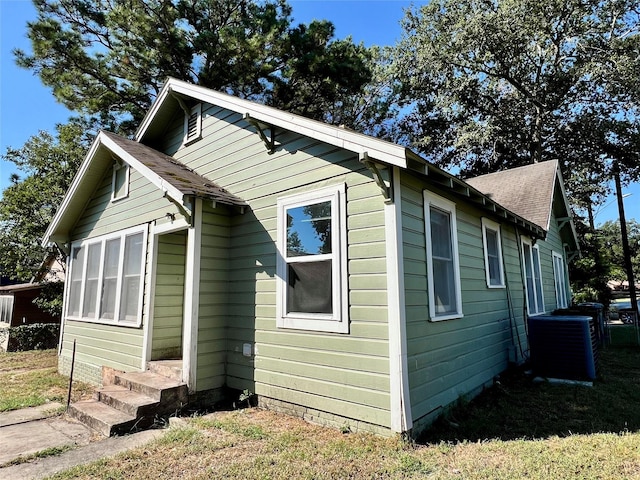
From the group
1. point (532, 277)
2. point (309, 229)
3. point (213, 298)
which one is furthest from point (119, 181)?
point (532, 277)

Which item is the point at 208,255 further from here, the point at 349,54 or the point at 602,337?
the point at 349,54

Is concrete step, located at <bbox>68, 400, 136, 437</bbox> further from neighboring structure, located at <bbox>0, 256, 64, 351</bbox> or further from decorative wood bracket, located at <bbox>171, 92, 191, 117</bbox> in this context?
neighboring structure, located at <bbox>0, 256, 64, 351</bbox>

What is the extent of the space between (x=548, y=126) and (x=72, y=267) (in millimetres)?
23403

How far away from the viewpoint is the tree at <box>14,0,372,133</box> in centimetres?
1285

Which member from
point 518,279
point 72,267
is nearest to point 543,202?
point 518,279

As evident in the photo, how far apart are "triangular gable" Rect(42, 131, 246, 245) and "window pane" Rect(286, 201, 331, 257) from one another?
1.04 m

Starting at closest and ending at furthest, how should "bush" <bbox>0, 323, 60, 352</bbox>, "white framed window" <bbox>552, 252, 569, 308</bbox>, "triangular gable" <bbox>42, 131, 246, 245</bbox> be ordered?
"triangular gable" <bbox>42, 131, 246, 245</bbox> → "white framed window" <bbox>552, 252, 569, 308</bbox> → "bush" <bbox>0, 323, 60, 352</bbox>

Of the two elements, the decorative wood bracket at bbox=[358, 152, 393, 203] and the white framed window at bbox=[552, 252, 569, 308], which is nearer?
the decorative wood bracket at bbox=[358, 152, 393, 203]

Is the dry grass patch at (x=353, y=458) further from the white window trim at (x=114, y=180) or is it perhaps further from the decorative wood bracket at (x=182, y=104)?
the decorative wood bracket at (x=182, y=104)

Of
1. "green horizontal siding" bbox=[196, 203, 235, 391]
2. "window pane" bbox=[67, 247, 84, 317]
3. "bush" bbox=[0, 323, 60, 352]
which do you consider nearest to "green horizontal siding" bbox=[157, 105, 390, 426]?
"green horizontal siding" bbox=[196, 203, 235, 391]

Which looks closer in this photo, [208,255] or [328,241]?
[328,241]

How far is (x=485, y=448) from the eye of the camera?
3486mm

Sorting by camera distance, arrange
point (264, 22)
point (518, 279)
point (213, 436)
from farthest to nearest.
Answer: point (264, 22) → point (518, 279) → point (213, 436)

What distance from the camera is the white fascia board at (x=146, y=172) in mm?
4953
